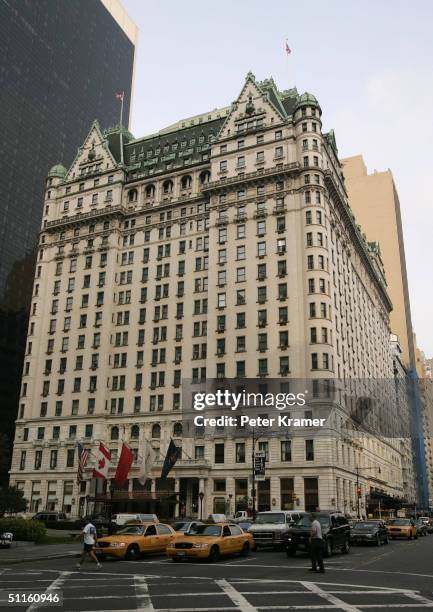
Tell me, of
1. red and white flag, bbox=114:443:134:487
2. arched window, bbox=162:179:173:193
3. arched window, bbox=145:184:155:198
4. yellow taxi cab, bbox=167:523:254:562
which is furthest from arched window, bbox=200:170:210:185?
yellow taxi cab, bbox=167:523:254:562

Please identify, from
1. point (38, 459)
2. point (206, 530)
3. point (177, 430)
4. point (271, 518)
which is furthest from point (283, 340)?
point (206, 530)

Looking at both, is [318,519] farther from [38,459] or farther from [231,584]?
[38,459]

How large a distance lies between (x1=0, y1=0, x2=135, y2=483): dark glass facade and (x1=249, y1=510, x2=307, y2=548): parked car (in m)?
101

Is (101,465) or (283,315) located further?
(283,315)

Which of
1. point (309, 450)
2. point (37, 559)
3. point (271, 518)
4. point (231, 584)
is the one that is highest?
point (309, 450)

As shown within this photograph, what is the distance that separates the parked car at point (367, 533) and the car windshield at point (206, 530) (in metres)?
14.2

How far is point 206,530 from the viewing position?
27078mm

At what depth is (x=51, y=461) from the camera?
8131 cm

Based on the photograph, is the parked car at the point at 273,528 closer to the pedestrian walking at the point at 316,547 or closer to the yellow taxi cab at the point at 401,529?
the pedestrian walking at the point at 316,547

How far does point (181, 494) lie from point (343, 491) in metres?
19.7

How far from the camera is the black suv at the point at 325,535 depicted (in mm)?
27828

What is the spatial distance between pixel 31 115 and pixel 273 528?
135m

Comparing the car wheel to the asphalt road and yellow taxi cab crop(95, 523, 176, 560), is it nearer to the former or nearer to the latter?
yellow taxi cab crop(95, 523, 176, 560)

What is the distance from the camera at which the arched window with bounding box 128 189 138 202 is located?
9331 centimetres
